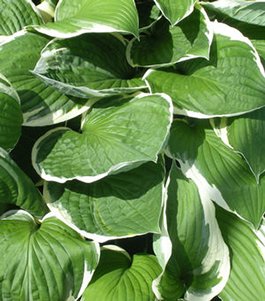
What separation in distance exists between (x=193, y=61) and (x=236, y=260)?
0.56 metres

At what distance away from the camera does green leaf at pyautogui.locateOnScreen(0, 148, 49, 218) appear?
0.88 m

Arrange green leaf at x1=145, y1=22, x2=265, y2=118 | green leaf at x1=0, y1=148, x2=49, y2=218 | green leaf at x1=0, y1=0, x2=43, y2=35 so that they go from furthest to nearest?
green leaf at x1=0, y1=0, x2=43, y2=35 < green leaf at x1=145, y1=22, x2=265, y2=118 < green leaf at x1=0, y1=148, x2=49, y2=218

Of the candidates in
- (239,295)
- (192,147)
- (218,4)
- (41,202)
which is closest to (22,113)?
(41,202)

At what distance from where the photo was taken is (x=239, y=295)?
1058mm

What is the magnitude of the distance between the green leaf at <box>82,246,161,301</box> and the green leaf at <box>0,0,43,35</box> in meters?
0.68

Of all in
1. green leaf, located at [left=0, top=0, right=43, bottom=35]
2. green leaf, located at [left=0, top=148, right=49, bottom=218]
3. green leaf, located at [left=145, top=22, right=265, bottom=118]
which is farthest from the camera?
green leaf, located at [left=0, top=0, right=43, bottom=35]

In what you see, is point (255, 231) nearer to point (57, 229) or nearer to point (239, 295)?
point (239, 295)

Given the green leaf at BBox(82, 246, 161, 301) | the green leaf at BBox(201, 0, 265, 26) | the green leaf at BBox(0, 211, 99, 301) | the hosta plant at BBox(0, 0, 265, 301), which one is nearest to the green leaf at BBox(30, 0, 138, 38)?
the hosta plant at BBox(0, 0, 265, 301)

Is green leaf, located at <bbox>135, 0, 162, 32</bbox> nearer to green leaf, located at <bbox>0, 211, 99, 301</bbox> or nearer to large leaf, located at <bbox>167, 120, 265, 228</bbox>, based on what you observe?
large leaf, located at <bbox>167, 120, 265, 228</bbox>

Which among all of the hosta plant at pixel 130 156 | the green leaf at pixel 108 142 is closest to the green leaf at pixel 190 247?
the hosta plant at pixel 130 156

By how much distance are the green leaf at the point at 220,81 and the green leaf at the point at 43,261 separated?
0.42m

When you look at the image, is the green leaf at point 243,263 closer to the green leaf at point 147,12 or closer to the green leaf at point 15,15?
the green leaf at point 147,12

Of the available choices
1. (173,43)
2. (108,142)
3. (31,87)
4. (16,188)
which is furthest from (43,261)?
(173,43)

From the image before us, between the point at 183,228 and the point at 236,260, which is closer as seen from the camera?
the point at 183,228
